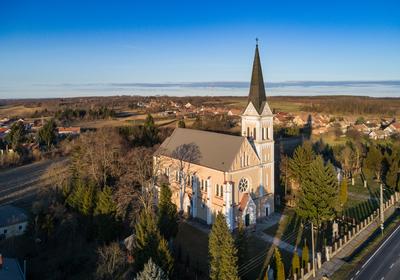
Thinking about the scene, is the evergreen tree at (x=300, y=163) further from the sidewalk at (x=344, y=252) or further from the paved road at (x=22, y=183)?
the paved road at (x=22, y=183)

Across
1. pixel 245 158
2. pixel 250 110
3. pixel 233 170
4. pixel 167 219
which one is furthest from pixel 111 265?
pixel 250 110

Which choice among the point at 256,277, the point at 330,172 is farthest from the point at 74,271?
the point at 330,172

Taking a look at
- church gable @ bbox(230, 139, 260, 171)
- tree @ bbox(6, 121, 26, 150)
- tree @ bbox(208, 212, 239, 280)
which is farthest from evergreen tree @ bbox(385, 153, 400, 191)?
tree @ bbox(6, 121, 26, 150)

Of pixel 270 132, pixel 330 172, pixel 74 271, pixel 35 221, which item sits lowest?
pixel 74 271

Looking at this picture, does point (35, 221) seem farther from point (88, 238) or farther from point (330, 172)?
point (330, 172)

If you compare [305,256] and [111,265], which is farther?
[111,265]

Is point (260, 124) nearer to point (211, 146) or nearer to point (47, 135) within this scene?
point (211, 146)

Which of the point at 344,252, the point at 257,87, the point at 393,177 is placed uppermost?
the point at 257,87

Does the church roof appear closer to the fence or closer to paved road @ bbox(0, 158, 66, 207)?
the fence
